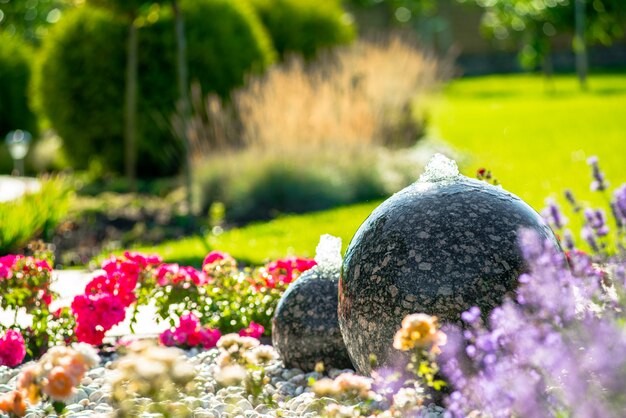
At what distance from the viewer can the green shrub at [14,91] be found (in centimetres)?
1709

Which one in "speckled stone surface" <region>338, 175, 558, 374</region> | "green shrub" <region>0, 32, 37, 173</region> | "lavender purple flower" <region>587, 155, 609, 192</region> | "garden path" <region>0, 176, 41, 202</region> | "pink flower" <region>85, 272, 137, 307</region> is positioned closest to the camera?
"speckled stone surface" <region>338, 175, 558, 374</region>

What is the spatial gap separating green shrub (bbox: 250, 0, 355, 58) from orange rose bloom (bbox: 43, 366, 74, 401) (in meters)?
14.2

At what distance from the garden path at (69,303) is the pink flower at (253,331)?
46cm

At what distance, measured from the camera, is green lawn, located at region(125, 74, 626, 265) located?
27.3ft

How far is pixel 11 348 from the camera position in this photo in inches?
174

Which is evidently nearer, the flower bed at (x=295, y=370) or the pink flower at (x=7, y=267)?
the flower bed at (x=295, y=370)

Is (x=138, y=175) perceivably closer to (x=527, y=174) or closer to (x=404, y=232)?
(x=527, y=174)

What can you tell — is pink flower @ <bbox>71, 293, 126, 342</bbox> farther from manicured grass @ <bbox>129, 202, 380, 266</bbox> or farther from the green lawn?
the green lawn

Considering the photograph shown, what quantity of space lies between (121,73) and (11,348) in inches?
331

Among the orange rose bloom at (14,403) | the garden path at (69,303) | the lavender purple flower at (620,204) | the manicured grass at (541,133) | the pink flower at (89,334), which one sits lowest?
the manicured grass at (541,133)

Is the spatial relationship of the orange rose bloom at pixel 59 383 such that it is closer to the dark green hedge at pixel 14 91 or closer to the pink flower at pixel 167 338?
the pink flower at pixel 167 338

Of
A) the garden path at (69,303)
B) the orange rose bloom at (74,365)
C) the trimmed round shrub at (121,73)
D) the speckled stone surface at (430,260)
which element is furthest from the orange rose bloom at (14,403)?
the trimmed round shrub at (121,73)

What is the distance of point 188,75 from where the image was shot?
1229 cm

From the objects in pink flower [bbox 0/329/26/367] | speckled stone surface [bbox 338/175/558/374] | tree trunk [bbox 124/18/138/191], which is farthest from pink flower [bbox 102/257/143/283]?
tree trunk [bbox 124/18/138/191]
